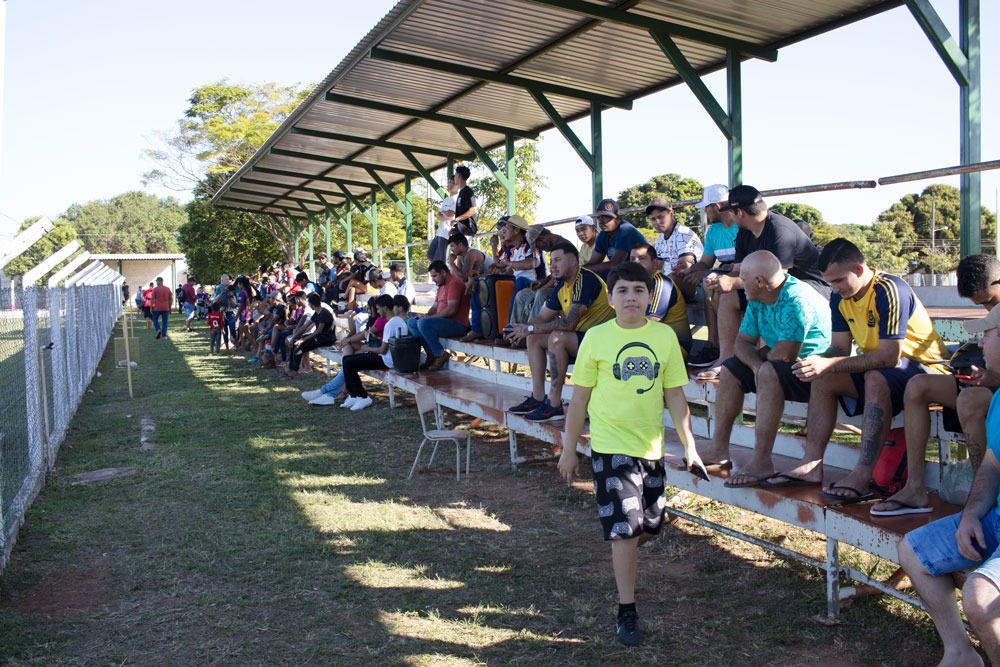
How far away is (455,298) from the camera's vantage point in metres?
11.0

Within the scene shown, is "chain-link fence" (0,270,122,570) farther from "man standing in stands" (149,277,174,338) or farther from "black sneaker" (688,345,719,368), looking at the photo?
"man standing in stands" (149,277,174,338)

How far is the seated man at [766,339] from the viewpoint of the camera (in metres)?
4.77

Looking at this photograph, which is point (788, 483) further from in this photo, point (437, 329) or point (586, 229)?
point (437, 329)

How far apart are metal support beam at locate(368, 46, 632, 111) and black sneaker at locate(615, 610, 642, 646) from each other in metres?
8.37

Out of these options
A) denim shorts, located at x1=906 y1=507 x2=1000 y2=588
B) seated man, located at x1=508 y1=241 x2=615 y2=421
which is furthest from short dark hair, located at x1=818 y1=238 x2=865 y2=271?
seated man, located at x1=508 y1=241 x2=615 y2=421

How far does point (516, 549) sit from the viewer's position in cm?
560

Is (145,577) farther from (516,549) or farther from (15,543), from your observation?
→ (516,549)

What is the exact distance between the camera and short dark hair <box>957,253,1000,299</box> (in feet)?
13.8

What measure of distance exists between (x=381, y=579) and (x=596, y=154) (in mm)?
7836

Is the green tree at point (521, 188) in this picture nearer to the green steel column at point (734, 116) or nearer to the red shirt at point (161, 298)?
the red shirt at point (161, 298)

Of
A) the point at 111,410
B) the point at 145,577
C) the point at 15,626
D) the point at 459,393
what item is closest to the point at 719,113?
the point at 459,393

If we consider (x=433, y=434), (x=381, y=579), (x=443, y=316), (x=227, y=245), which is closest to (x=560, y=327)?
(x=433, y=434)

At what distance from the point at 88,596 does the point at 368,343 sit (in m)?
7.75

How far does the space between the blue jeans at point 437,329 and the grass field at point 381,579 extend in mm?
2911
